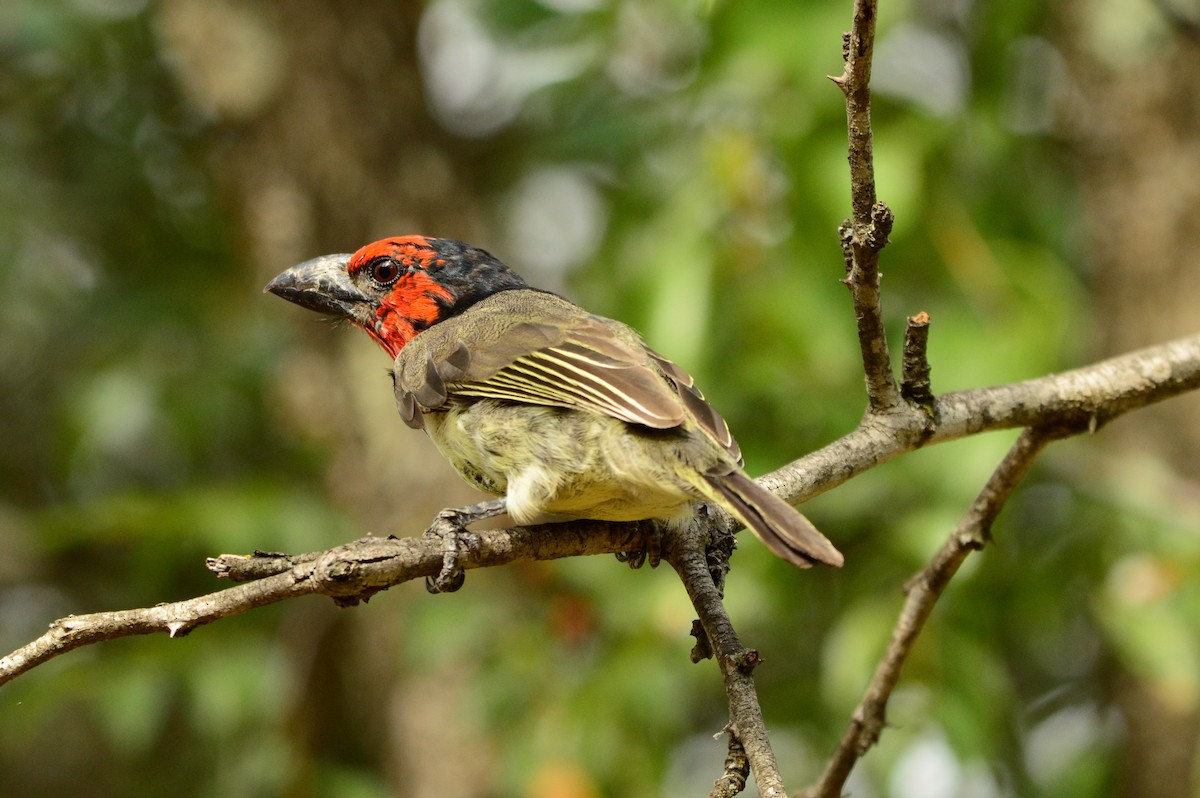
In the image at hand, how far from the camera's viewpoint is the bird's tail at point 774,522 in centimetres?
180

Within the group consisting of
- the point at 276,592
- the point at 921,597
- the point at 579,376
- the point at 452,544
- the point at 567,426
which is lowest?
the point at 276,592

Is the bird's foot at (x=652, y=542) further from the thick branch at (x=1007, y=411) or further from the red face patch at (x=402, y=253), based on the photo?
the red face patch at (x=402, y=253)

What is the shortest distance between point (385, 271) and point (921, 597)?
1.75m

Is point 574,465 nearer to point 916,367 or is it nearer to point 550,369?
point 550,369

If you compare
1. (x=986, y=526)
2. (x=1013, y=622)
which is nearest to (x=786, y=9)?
(x=986, y=526)

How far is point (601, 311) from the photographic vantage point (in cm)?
394

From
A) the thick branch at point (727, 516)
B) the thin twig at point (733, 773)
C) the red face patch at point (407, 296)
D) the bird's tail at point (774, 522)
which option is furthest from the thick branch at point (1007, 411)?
the red face patch at point (407, 296)

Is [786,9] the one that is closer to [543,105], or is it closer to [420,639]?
[420,639]

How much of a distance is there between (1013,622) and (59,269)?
5.07m

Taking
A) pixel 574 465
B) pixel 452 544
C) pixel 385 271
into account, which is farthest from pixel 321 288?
pixel 452 544

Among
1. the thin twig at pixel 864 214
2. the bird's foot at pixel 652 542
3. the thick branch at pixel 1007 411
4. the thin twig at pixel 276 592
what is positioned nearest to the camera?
the thin twig at pixel 276 592

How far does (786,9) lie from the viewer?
3223mm

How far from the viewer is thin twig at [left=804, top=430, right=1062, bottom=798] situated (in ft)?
7.66

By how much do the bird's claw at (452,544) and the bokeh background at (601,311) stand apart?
3.86 feet
